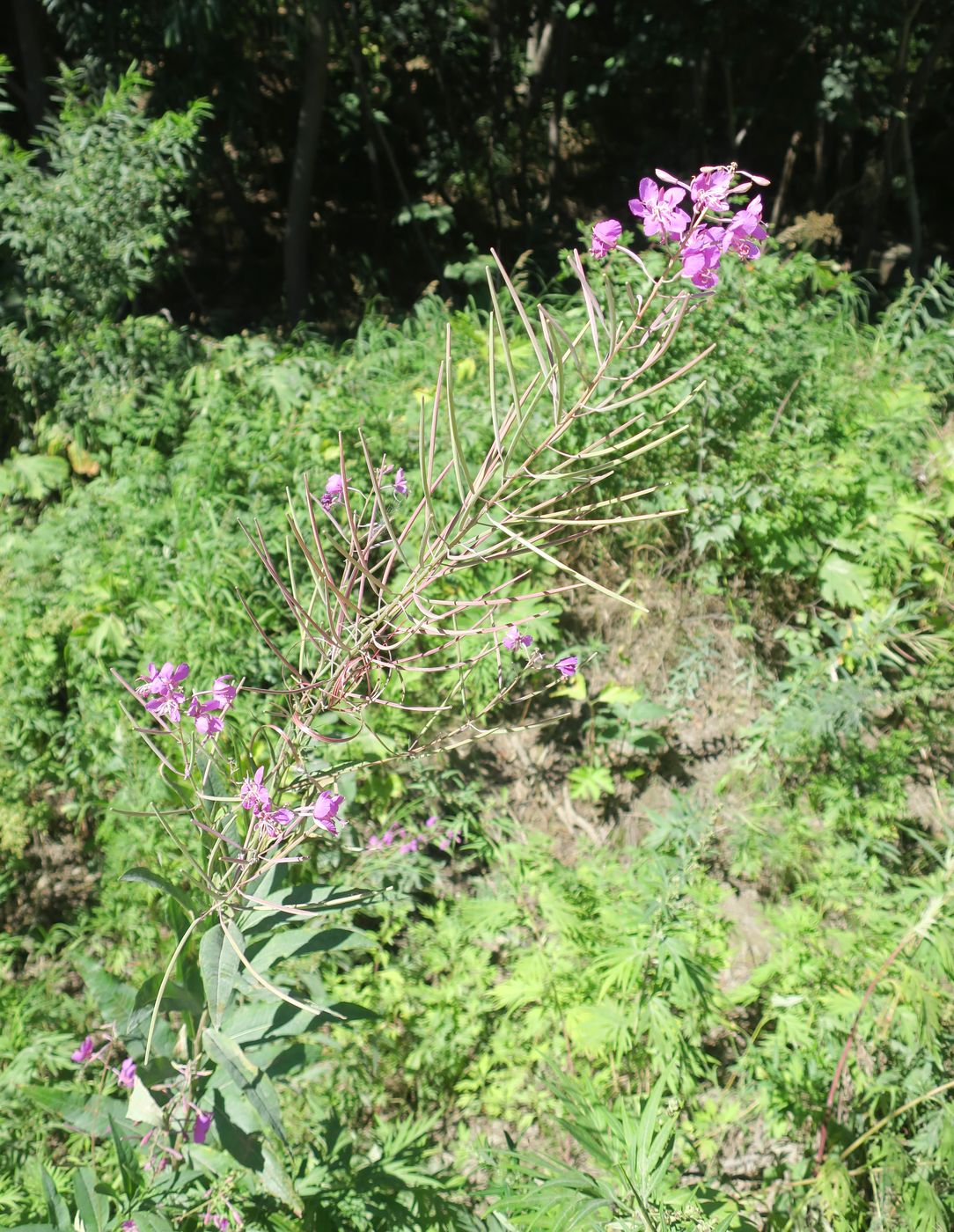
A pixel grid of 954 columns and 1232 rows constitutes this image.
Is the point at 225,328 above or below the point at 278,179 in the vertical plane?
below

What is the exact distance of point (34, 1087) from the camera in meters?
1.66

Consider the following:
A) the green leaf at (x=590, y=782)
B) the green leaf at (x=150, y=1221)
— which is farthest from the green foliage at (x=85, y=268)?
the green leaf at (x=150, y=1221)

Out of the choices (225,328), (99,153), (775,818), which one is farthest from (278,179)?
(775,818)

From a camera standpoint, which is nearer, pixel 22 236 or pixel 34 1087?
pixel 34 1087

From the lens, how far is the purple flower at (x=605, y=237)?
1001 mm

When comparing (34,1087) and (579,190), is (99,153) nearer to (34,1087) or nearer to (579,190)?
(34,1087)

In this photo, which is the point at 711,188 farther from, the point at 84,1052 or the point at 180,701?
the point at 84,1052

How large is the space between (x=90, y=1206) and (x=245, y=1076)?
10.3 inches

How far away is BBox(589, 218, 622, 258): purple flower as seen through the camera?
3.28 feet

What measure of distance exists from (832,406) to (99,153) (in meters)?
3.60

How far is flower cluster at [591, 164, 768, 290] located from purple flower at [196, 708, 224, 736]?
0.80 m

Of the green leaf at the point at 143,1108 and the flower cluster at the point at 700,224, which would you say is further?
the green leaf at the point at 143,1108

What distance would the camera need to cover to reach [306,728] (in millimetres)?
1135

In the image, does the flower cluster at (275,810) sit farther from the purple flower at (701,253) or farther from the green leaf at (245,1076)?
the purple flower at (701,253)
